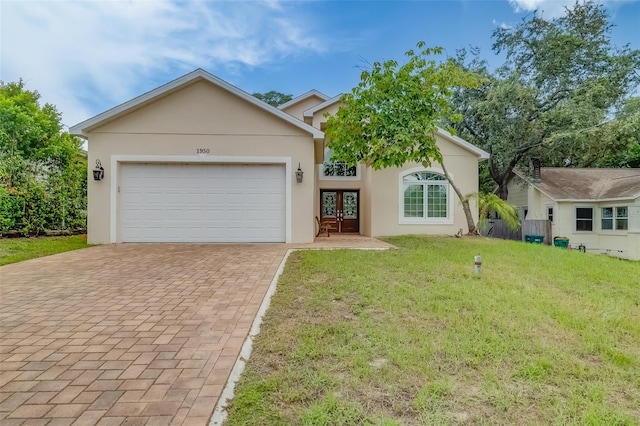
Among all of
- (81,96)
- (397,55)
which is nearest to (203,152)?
(397,55)

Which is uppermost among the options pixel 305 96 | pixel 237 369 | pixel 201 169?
pixel 305 96

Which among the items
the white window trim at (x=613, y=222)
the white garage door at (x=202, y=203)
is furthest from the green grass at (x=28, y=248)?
the white window trim at (x=613, y=222)

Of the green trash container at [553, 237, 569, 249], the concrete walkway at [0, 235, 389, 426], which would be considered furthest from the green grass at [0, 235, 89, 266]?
the green trash container at [553, 237, 569, 249]

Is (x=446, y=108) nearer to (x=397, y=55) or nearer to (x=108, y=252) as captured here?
(x=397, y=55)

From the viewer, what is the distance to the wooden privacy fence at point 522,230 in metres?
17.6

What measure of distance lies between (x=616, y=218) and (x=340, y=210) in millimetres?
13615

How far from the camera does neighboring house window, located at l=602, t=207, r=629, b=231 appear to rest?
16.2 m

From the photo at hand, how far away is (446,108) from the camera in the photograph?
1152cm

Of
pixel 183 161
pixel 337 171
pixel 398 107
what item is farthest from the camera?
pixel 337 171

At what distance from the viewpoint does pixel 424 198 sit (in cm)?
1408

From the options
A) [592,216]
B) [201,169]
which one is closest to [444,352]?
[201,169]

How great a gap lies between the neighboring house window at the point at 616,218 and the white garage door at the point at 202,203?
54.6 feet

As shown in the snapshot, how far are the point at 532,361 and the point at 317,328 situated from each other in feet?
7.12

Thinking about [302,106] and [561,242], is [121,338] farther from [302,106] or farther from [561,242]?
[561,242]
